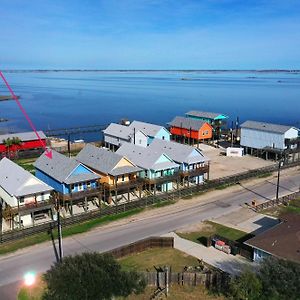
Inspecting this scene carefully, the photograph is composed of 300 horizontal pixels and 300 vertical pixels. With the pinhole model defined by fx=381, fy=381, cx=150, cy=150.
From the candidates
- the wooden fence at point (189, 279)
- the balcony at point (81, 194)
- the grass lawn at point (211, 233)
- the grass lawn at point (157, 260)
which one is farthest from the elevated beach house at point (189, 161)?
the wooden fence at point (189, 279)

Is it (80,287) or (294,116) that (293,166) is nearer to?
(80,287)

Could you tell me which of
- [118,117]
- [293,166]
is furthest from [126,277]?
[118,117]

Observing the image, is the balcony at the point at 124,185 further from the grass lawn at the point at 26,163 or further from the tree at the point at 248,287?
the tree at the point at 248,287

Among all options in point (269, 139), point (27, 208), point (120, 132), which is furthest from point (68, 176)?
point (269, 139)

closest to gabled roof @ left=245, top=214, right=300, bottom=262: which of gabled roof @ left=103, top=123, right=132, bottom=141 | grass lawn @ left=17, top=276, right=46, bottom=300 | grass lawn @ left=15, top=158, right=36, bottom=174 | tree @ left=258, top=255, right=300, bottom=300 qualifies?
tree @ left=258, top=255, right=300, bottom=300

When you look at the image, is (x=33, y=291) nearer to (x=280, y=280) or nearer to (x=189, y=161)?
(x=280, y=280)

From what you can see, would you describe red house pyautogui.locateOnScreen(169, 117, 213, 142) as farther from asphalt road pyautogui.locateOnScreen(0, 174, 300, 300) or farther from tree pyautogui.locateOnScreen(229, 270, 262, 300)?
tree pyautogui.locateOnScreen(229, 270, 262, 300)

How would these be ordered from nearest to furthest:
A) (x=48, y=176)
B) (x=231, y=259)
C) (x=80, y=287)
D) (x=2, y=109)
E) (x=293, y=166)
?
(x=80, y=287) → (x=231, y=259) → (x=48, y=176) → (x=293, y=166) → (x=2, y=109)

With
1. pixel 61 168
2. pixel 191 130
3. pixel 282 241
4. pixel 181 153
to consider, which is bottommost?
pixel 282 241
